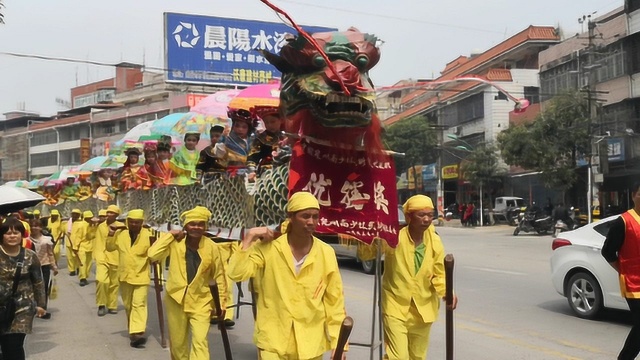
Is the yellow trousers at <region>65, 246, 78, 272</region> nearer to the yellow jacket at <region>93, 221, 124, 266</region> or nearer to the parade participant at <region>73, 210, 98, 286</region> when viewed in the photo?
the parade participant at <region>73, 210, 98, 286</region>

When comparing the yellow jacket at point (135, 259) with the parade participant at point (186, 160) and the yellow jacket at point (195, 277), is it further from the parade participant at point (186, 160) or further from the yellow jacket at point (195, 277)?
the yellow jacket at point (195, 277)

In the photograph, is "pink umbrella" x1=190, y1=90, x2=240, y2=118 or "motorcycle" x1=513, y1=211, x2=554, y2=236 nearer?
"pink umbrella" x1=190, y1=90, x2=240, y2=118

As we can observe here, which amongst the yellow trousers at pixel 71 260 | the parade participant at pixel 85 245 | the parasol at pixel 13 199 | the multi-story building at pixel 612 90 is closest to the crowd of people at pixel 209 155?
the parade participant at pixel 85 245

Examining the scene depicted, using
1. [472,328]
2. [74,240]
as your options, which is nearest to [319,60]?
[472,328]

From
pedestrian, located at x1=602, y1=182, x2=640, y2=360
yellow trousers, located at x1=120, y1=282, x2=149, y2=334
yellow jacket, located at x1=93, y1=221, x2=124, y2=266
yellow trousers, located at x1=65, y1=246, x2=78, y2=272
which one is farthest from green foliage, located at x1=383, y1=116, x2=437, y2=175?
pedestrian, located at x1=602, y1=182, x2=640, y2=360

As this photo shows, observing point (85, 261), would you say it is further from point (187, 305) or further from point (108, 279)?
point (187, 305)

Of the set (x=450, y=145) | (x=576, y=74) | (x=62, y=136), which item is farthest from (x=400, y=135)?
(x=62, y=136)

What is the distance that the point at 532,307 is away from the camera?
9.68m

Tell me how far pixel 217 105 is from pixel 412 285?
4.91m

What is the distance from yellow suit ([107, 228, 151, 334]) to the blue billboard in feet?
58.9

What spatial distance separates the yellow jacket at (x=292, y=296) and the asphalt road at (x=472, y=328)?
3.31 meters

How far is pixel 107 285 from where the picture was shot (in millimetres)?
10641

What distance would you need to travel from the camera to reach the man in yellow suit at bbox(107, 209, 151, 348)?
26.5 feet

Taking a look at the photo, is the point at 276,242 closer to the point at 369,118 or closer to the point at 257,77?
the point at 369,118
